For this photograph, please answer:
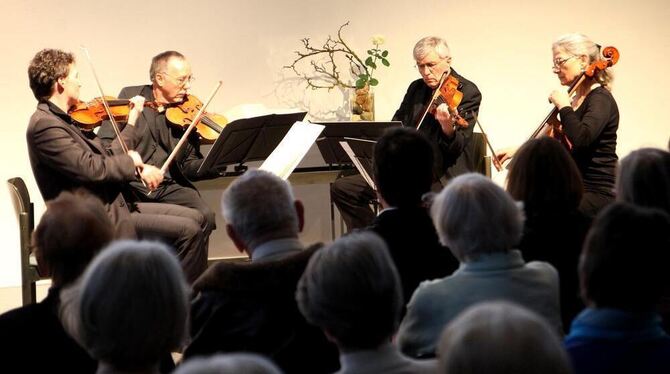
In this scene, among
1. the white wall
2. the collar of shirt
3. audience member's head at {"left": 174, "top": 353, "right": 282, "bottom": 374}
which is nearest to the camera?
audience member's head at {"left": 174, "top": 353, "right": 282, "bottom": 374}

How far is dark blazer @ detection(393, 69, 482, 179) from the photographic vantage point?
5285 millimetres

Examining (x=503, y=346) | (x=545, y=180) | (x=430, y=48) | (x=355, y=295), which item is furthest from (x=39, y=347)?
(x=430, y=48)

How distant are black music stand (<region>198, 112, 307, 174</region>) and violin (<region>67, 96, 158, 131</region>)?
1.59ft

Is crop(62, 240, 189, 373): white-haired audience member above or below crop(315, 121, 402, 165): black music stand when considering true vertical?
above

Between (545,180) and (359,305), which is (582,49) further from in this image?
(359,305)

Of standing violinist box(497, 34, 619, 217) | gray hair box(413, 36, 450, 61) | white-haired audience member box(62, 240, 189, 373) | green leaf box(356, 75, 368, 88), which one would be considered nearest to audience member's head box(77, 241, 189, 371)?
white-haired audience member box(62, 240, 189, 373)

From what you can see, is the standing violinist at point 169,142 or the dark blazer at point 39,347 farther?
the standing violinist at point 169,142

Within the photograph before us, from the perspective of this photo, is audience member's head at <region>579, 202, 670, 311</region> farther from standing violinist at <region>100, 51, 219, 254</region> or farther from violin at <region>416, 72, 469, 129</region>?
violin at <region>416, 72, 469, 129</region>

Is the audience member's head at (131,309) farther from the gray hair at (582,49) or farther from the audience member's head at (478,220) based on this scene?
the gray hair at (582,49)

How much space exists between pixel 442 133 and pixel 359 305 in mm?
3663

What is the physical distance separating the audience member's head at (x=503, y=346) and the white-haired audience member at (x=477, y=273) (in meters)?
0.97

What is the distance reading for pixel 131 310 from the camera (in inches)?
65.7

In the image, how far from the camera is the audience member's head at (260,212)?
2494 mm

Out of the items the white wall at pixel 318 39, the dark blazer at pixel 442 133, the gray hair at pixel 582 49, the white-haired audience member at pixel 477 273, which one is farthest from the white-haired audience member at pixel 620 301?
the white wall at pixel 318 39
